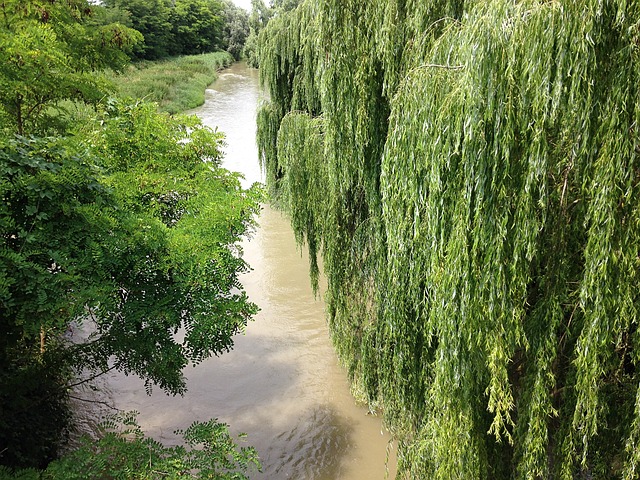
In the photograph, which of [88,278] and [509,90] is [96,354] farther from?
[509,90]

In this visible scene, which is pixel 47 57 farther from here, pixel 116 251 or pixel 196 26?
pixel 196 26

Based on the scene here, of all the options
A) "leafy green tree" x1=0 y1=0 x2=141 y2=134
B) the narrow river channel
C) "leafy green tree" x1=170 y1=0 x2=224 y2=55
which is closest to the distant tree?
"leafy green tree" x1=170 y1=0 x2=224 y2=55

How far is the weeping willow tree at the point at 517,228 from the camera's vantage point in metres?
2.72

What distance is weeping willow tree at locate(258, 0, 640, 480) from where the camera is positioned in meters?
2.72

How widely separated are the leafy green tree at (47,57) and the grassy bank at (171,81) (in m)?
12.0

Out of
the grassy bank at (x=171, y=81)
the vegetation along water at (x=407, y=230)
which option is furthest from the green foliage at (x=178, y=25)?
the vegetation along water at (x=407, y=230)

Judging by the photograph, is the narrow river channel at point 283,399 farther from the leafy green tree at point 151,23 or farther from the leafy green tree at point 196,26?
the leafy green tree at point 196,26

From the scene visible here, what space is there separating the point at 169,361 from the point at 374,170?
126 inches

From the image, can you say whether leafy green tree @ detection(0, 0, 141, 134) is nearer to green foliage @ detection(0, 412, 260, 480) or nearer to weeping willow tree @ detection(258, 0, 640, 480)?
green foliage @ detection(0, 412, 260, 480)

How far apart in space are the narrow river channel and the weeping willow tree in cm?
281

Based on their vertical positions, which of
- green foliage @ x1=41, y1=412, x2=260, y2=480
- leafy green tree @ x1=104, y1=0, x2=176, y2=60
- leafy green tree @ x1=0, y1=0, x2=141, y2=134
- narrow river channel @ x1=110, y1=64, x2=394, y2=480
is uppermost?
leafy green tree @ x1=104, y1=0, x2=176, y2=60

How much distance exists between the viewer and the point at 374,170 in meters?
5.15

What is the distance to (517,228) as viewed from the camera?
3.05 meters

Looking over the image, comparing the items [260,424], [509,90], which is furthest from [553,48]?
[260,424]
